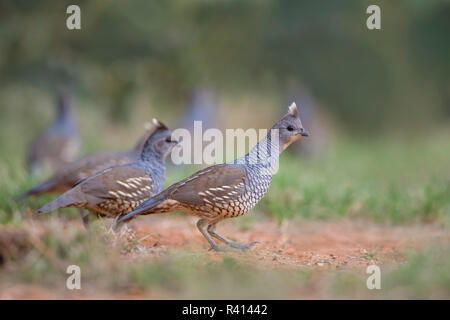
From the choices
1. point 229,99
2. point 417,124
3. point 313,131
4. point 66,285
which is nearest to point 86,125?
point 229,99

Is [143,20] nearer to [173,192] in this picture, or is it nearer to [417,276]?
[173,192]

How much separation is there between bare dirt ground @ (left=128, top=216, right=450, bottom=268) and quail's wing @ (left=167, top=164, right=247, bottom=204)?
1.55 feet

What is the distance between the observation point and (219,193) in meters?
5.26

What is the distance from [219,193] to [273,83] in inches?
367

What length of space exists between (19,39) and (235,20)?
4438 millimetres

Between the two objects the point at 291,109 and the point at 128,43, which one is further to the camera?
the point at 128,43

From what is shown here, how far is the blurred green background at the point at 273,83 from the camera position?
8211mm

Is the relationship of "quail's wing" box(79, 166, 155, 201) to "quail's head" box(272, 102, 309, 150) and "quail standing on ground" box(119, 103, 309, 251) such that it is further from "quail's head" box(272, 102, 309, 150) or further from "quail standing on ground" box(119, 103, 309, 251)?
"quail's head" box(272, 102, 309, 150)

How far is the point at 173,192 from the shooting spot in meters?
5.13

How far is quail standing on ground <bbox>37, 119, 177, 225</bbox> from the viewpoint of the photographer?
18.0 ft

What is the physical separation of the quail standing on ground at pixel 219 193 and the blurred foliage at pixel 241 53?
535cm

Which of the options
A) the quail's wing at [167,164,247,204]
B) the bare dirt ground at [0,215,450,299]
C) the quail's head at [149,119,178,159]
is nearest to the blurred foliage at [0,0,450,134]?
the quail's head at [149,119,178,159]

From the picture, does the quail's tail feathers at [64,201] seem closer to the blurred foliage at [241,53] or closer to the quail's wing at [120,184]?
the quail's wing at [120,184]

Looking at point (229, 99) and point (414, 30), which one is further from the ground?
point (414, 30)
